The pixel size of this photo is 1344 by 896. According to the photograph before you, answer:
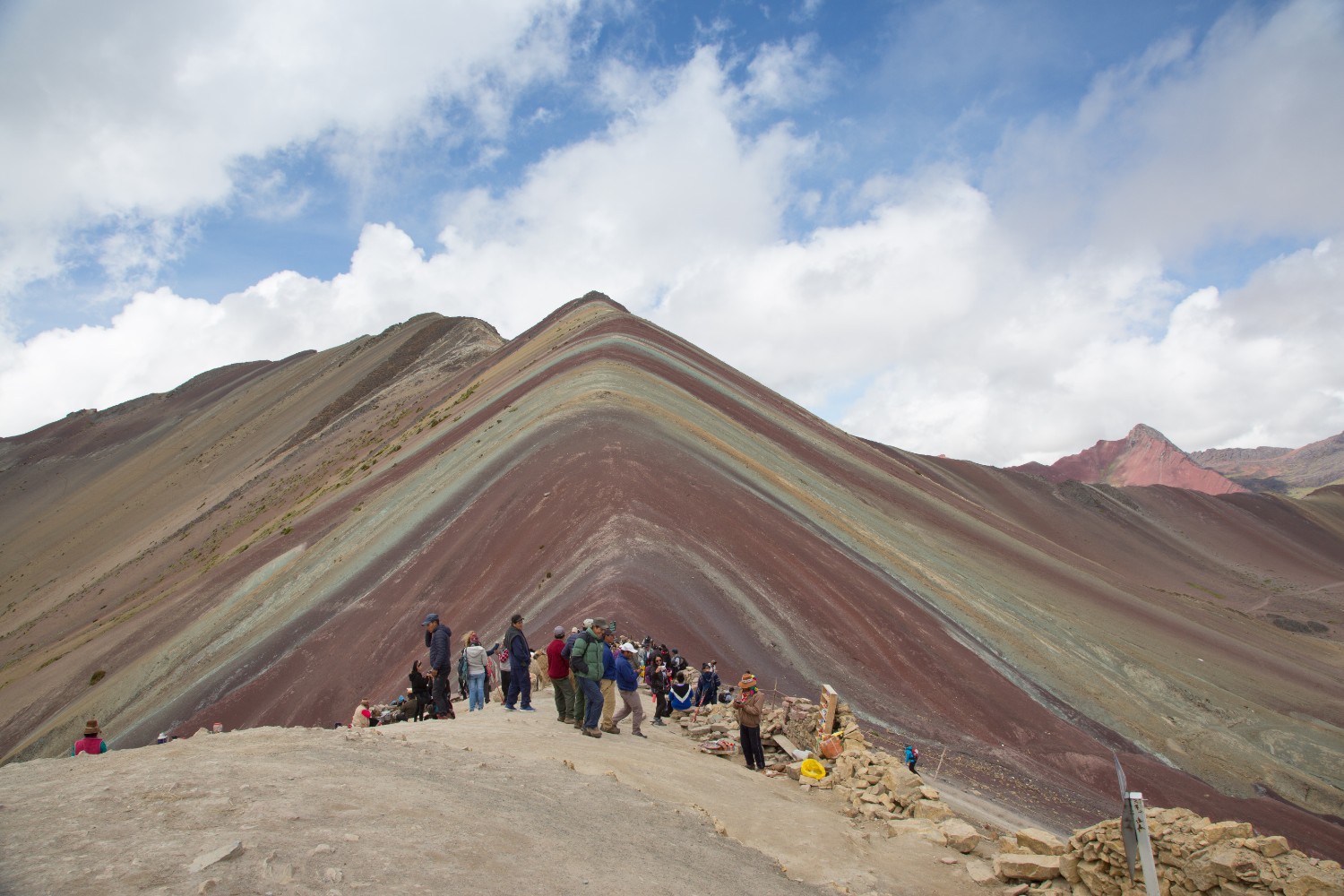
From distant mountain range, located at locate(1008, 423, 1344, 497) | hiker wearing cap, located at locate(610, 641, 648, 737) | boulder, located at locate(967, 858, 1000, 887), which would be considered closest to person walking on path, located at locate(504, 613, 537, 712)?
hiker wearing cap, located at locate(610, 641, 648, 737)

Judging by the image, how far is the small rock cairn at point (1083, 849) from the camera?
820 centimetres

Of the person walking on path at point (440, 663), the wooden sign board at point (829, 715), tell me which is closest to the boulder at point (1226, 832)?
Result: the wooden sign board at point (829, 715)

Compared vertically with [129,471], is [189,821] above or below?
below

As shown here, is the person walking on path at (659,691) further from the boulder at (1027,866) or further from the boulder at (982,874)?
the boulder at (1027,866)

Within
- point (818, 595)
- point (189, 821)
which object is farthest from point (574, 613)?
point (189, 821)

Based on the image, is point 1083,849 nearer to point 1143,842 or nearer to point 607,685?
point 1143,842

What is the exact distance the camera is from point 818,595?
86.4 feet

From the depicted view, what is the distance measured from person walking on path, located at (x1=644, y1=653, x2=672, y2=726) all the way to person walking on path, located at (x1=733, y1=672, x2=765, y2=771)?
2.30 m

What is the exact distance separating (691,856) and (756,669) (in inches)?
488

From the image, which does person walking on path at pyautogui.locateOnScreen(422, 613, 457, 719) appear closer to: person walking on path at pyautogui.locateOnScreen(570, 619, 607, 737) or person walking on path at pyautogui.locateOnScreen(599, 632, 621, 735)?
person walking on path at pyautogui.locateOnScreen(570, 619, 607, 737)

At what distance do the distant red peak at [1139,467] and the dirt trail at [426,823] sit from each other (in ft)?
527

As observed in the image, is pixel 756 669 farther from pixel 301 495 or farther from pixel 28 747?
pixel 301 495

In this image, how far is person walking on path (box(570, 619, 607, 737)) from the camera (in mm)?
12914

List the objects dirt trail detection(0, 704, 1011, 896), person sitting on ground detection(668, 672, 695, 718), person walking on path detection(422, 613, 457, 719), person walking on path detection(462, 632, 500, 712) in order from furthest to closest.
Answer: person sitting on ground detection(668, 672, 695, 718)
person walking on path detection(462, 632, 500, 712)
person walking on path detection(422, 613, 457, 719)
dirt trail detection(0, 704, 1011, 896)
